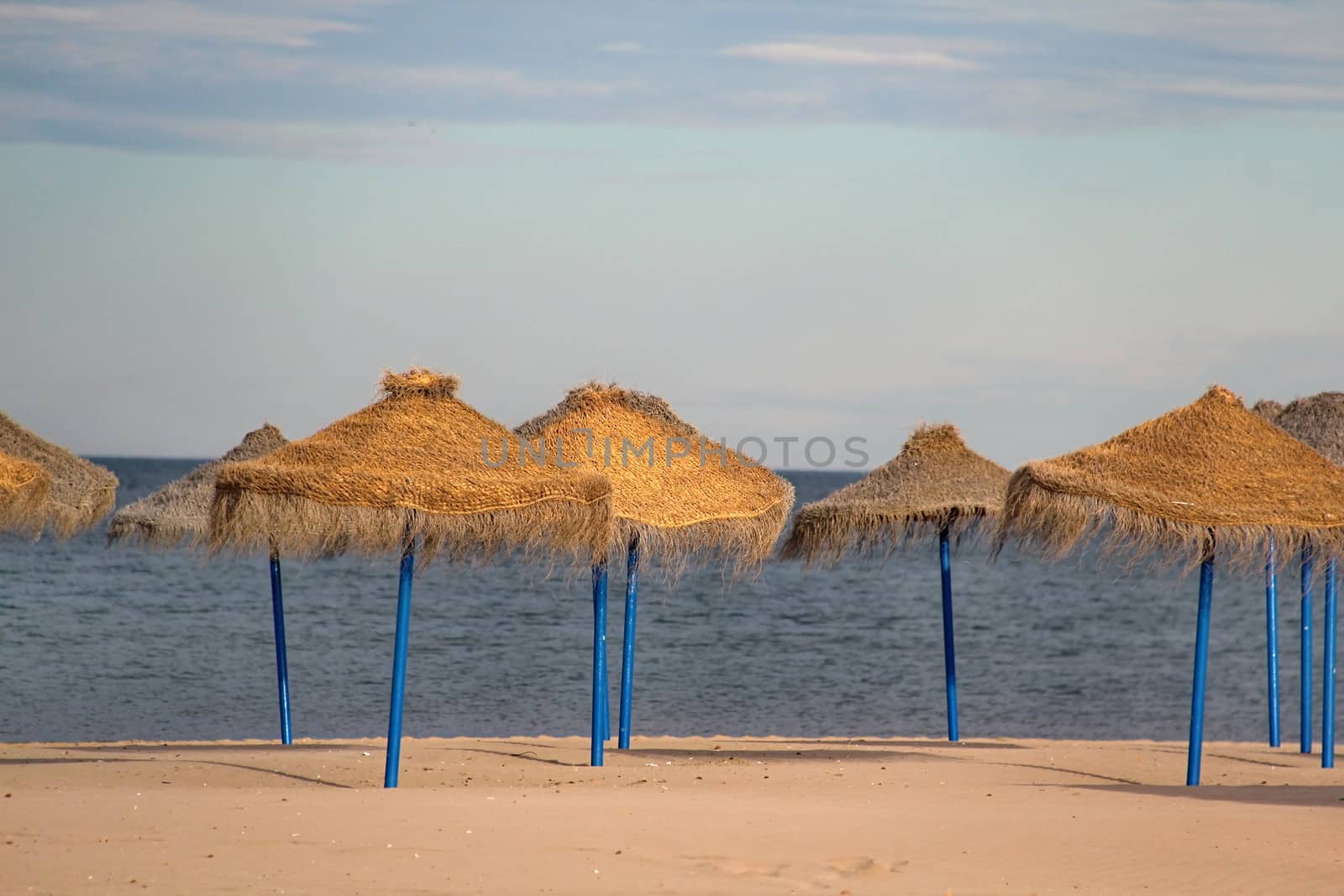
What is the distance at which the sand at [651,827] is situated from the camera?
6.93 m

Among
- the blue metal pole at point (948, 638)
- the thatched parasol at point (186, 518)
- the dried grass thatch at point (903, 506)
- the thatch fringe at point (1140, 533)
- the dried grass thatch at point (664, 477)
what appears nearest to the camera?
the thatch fringe at point (1140, 533)

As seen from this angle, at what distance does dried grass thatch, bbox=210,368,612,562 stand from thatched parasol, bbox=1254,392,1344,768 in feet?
21.9

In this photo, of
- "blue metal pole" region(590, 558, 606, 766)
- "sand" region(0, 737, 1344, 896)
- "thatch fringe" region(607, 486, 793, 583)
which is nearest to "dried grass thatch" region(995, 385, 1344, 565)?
"sand" region(0, 737, 1344, 896)

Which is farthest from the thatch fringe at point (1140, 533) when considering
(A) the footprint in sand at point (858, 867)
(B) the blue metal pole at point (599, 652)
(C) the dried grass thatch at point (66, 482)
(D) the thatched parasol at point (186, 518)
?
(C) the dried grass thatch at point (66, 482)

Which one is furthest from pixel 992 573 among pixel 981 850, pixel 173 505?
pixel 981 850

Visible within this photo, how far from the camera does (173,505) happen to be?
46.0ft

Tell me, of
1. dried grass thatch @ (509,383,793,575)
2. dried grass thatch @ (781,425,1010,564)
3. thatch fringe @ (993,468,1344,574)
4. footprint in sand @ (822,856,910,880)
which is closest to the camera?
footprint in sand @ (822,856,910,880)

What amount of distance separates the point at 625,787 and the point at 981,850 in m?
Result: 3.10

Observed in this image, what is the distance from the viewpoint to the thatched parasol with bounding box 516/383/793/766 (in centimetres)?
1110

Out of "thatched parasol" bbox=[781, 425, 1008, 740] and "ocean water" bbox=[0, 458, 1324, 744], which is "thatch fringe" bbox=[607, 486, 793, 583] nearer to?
"ocean water" bbox=[0, 458, 1324, 744]

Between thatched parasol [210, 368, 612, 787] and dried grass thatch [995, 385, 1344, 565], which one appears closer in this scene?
thatched parasol [210, 368, 612, 787]

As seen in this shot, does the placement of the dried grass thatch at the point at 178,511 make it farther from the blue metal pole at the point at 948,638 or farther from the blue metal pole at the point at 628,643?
the blue metal pole at the point at 948,638

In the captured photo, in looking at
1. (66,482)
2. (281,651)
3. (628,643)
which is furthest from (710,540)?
(66,482)

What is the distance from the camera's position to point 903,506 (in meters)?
13.7
